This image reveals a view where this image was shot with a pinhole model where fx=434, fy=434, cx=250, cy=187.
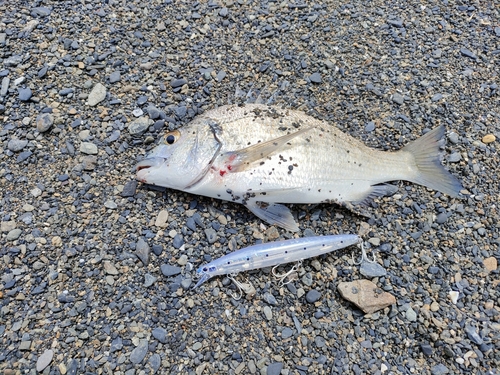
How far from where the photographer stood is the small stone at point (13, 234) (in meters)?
3.42

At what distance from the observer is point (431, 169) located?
12.3ft

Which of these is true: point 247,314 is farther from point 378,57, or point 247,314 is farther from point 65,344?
point 378,57

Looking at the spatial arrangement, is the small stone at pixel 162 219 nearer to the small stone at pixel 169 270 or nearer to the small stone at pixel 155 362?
the small stone at pixel 169 270

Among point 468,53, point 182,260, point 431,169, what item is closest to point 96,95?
point 182,260

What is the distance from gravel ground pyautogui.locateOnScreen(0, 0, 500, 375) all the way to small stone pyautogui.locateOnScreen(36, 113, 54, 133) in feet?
0.11

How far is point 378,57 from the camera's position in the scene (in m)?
4.61

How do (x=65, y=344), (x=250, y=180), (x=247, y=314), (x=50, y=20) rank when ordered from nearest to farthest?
(x=65, y=344) → (x=247, y=314) → (x=250, y=180) → (x=50, y=20)

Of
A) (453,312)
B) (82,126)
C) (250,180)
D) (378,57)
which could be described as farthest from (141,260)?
(378,57)

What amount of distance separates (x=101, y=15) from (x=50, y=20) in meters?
0.53

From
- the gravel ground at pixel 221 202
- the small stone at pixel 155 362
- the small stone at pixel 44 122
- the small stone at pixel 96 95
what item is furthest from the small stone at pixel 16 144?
the small stone at pixel 155 362

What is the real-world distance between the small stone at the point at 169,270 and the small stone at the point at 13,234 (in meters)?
1.18

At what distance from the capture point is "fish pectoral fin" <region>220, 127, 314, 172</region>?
348 centimetres

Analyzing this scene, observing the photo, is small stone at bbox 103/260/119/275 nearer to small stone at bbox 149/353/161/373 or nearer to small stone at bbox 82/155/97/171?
small stone at bbox 149/353/161/373

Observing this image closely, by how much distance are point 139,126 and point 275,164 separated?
4.44 ft
